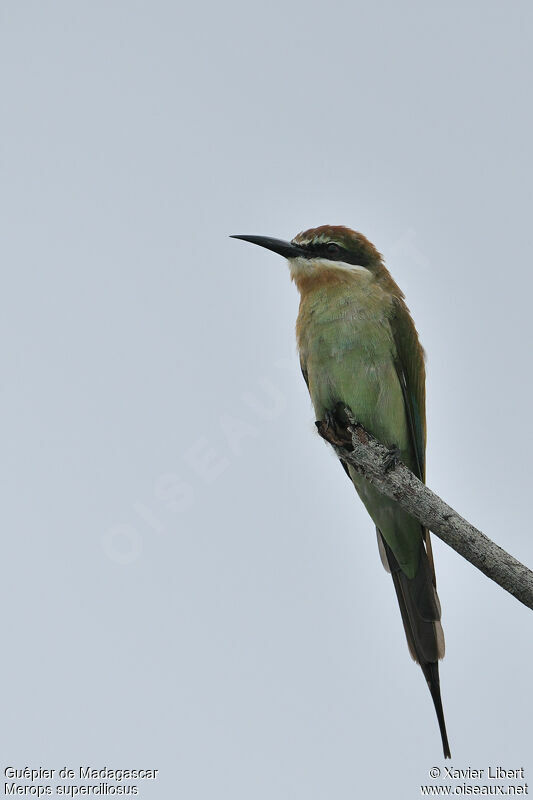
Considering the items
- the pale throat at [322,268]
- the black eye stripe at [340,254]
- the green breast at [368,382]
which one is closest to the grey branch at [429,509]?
the green breast at [368,382]

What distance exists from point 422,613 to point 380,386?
1.11 metres

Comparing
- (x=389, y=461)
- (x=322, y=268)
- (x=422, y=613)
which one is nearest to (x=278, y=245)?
(x=322, y=268)

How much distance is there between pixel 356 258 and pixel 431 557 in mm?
1647

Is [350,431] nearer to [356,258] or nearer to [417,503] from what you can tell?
[417,503]

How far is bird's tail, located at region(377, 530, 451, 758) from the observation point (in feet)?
13.1

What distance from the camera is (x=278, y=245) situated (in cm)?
489

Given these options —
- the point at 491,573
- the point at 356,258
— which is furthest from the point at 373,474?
the point at 356,258

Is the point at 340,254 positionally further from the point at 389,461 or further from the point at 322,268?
the point at 389,461

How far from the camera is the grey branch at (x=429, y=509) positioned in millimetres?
2805

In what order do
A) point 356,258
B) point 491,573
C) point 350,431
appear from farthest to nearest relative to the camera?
point 356,258
point 350,431
point 491,573

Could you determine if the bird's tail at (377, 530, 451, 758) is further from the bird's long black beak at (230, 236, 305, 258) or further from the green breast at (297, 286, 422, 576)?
the bird's long black beak at (230, 236, 305, 258)

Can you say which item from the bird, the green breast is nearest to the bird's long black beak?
the bird

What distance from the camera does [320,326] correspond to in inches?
175

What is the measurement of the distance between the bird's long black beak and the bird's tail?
1599mm
